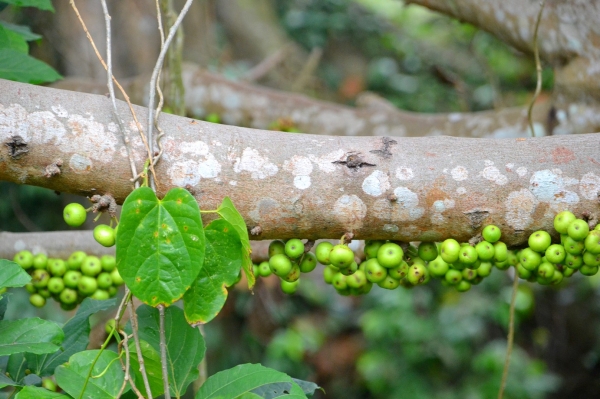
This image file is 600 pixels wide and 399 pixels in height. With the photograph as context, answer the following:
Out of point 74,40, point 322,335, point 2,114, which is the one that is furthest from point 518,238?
point 74,40

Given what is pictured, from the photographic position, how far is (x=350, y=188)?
3.81ft

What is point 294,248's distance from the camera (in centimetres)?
122

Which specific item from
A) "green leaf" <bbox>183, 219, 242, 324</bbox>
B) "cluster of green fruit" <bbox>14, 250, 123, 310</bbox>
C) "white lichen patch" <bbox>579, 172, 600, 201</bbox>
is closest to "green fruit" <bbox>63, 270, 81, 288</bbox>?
"cluster of green fruit" <bbox>14, 250, 123, 310</bbox>

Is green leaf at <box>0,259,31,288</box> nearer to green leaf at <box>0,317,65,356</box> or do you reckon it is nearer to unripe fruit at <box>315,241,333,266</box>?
green leaf at <box>0,317,65,356</box>

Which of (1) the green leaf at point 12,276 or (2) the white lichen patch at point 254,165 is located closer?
(1) the green leaf at point 12,276

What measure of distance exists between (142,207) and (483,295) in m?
2.62

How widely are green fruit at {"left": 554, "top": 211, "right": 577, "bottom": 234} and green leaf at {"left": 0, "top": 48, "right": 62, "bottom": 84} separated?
4.32 feet

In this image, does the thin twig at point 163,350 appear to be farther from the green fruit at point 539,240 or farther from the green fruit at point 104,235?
the green fruit at point 539,240

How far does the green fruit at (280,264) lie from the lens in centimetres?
124

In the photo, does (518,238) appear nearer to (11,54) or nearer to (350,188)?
(350,188)

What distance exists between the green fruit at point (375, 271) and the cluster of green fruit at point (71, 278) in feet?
2.60

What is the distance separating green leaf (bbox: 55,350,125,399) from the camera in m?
1.01

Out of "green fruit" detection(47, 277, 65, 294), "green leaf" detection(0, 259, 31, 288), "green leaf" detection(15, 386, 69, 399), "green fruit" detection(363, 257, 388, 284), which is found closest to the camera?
"green leaf" detection(15, 386, 69, 399)

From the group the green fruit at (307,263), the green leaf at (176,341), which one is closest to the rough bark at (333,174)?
the green fruit at (307,263)
